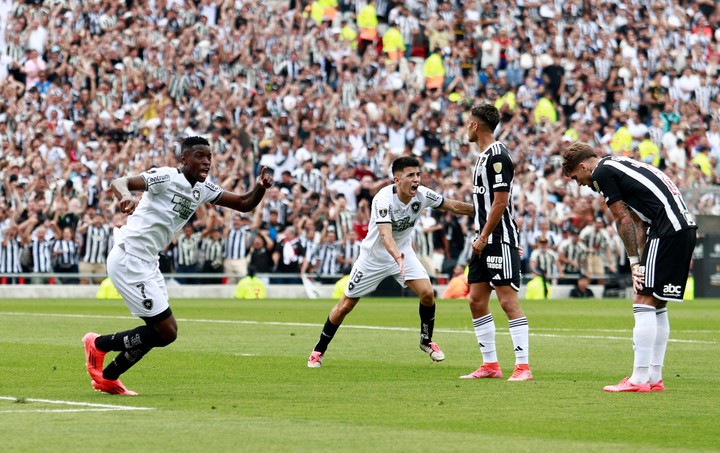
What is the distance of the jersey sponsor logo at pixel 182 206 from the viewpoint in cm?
1165

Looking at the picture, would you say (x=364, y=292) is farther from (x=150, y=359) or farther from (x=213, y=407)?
(x=213, y=407)

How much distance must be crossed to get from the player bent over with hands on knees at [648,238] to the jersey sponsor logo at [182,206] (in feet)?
10.5

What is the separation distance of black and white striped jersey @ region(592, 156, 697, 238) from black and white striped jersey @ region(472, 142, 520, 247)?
1.31 m

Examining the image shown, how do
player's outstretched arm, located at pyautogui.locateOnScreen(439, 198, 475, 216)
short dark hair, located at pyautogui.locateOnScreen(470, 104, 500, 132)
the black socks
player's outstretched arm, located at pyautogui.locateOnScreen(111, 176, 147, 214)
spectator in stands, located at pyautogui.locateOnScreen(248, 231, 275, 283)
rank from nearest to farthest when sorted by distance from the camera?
player's outstretched arm, located at pyautogui.locateOnScreen(111, 176, 147, 214) → short dark hair, located at pyautogui.locateOnScreen(470, 104, 500, 132) → player's outstretched arm, located at pyautogui.locateOnScreen(439, 198, 475, 216) → the black socks → spectator in stands, located at pyautogui.locateOnScreen(248, 231, 275, 283)

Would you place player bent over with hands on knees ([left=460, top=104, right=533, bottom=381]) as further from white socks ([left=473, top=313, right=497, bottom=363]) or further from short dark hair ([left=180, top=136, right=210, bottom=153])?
short dark hair ([left=180, top=136, right=210, bottom=153])

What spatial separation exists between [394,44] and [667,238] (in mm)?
28455

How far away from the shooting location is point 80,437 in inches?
350

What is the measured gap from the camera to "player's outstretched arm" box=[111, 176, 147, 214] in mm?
10320

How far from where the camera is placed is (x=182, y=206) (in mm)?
11688

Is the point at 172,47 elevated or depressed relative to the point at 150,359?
elevated

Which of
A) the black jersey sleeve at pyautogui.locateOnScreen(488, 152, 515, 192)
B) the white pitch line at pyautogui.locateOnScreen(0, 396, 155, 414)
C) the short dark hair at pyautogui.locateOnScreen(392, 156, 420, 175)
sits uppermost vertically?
the short dark hair at pyautogui.locateOnScreen(392, 156, 420, 175)

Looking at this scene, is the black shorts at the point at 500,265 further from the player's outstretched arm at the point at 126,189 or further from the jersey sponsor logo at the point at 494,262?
the player's outstretched arm at the point at 126,189

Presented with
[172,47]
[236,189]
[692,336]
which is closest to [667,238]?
[692,336]

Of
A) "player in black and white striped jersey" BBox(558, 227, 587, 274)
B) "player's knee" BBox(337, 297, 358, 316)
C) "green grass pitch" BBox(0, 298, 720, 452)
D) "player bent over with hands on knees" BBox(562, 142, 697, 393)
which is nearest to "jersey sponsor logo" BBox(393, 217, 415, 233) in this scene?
"player's knee" BBox(337, 297, 358, 316)
